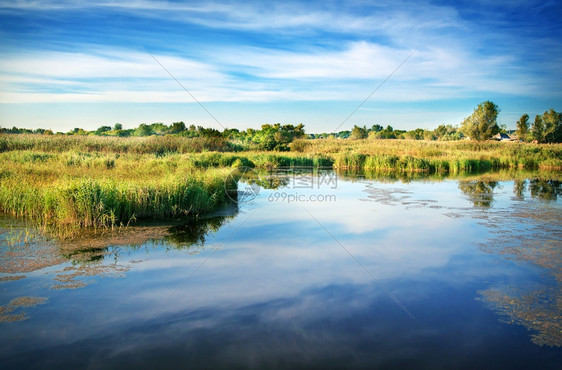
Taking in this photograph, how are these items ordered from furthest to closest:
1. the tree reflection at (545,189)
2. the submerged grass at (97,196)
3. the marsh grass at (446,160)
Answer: the marsh grass at (446,160) → the tree reflection at (545,189) → the submerged grass at (97,196)

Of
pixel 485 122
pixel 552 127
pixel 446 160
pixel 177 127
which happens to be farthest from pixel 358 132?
pixel 446 160

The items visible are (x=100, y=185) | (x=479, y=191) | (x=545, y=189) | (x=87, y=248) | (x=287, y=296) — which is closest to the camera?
(x=287, y=296)

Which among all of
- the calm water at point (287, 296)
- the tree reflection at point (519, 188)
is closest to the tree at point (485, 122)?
the tree reflection at point (519, 188)

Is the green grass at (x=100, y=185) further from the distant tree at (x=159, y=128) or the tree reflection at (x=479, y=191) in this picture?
the distant tree at (x=159, y=128)

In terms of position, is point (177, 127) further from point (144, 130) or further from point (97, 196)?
point (97, 196)

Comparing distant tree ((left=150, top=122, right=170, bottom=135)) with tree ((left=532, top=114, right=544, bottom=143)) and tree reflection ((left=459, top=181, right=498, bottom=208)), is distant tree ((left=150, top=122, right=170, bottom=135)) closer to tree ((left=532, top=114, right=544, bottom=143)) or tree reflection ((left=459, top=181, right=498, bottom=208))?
tree reflection ((left=459, top=181, right=498, bottom=208))

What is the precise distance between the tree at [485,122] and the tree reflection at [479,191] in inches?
1596

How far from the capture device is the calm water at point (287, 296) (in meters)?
4.48

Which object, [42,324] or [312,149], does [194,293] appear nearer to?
[42,324]

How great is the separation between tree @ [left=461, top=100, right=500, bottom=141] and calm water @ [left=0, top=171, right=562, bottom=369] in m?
51.4

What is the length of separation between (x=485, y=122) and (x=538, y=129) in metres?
12.0

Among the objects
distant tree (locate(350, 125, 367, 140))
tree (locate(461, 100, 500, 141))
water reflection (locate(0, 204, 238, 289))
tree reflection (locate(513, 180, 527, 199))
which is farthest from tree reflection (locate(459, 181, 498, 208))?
distant tree (locate(350, 125, 367, 140))

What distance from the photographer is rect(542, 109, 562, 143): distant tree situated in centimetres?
5981

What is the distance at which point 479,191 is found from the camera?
17.5 meters
